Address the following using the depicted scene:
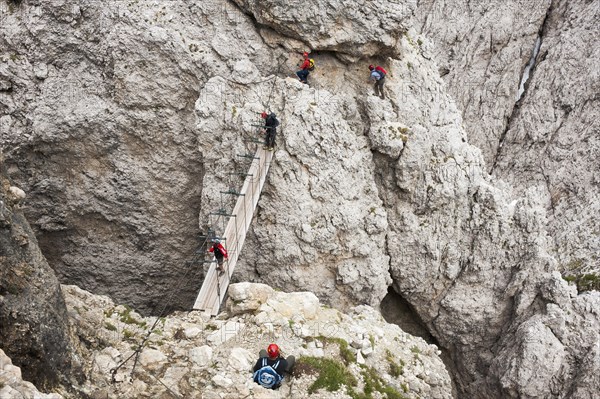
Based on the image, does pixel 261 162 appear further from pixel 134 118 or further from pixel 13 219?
pixel 13 219

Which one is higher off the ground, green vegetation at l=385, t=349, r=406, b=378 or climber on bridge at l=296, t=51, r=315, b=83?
climber on bridge at l=296, t=51, r=315, b=83

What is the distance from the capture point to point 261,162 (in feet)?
63.5

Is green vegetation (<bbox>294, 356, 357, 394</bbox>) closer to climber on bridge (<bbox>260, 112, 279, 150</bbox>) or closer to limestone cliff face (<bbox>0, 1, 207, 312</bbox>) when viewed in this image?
climber on bridge (<bbox>260, 112, 279, 150</bbox>)

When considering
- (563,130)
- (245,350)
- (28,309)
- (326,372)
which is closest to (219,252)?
(245,350)

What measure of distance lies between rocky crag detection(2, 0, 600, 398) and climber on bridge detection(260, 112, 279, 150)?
1.87ft

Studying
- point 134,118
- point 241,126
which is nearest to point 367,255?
point 241,126

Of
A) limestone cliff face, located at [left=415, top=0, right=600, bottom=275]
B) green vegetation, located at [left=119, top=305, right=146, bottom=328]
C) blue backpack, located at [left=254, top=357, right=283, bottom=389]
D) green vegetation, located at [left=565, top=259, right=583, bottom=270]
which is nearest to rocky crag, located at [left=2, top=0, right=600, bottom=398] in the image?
green vegetation, located at [left=565, top=259, right=583, bottom=270]

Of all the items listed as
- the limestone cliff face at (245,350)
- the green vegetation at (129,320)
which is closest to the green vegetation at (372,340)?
the limestone cliff face at (245,350)

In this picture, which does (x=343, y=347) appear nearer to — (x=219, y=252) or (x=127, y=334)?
(x=219, y=252)

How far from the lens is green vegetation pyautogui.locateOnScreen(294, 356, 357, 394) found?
12.5m

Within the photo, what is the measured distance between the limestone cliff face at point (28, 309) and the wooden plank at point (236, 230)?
5.22 meters

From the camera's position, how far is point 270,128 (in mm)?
18938

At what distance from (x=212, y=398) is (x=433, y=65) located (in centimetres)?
1889

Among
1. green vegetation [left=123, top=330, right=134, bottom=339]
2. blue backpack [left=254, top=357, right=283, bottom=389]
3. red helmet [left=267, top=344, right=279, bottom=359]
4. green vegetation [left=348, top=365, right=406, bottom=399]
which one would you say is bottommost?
green vegetation [left=123, top=330, right=134, bottom=339]
